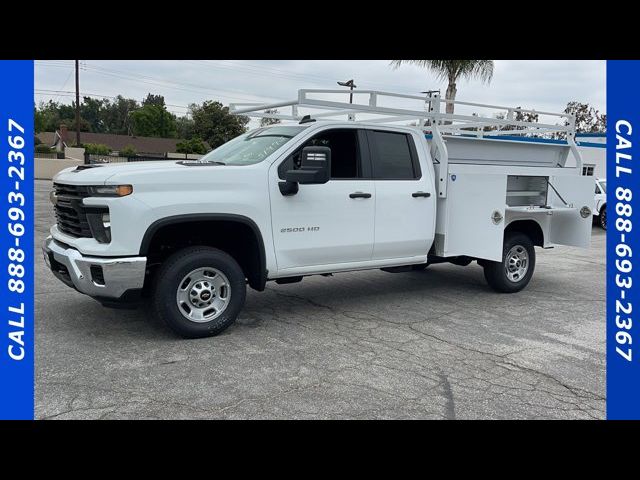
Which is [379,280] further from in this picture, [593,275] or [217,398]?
[217,398]

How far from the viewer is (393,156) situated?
21.6 feet

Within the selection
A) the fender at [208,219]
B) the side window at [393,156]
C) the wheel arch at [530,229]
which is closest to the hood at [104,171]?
the fender at [208,219]

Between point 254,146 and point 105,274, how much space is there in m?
2.16

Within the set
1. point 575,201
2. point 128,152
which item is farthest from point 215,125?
point 575,201

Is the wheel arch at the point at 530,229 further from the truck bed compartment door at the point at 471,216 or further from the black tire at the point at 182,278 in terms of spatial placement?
the black tire at the point at 182,278

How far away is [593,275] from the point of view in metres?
9.41

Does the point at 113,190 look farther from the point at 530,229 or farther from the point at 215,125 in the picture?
the point at 215,125

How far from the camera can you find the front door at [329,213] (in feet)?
18.5

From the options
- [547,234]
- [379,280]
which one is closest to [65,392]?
[379,280]

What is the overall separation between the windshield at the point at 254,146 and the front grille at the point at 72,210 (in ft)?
4.99

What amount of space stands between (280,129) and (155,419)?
3.59 m

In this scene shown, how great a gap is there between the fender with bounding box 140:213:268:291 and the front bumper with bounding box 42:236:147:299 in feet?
0.52

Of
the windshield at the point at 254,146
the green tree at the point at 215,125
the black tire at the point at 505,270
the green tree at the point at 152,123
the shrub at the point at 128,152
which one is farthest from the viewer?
the green tree at the point at 152,123

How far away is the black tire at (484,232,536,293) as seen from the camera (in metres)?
7.57
